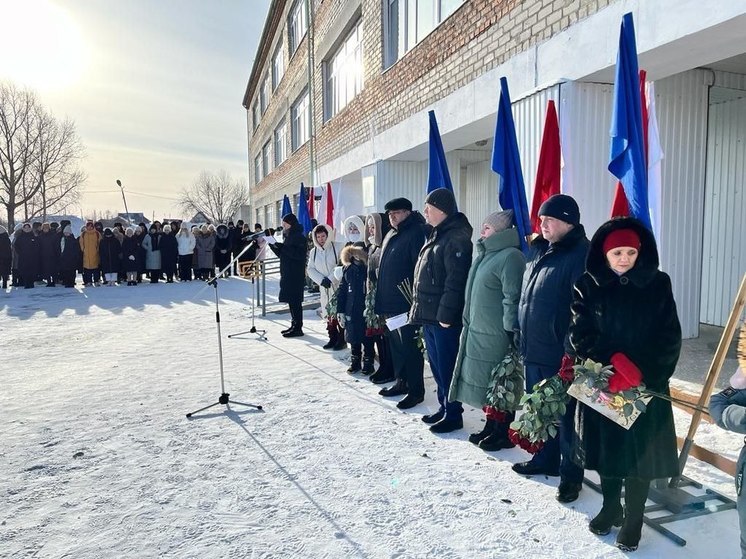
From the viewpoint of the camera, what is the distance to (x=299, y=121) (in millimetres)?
18250

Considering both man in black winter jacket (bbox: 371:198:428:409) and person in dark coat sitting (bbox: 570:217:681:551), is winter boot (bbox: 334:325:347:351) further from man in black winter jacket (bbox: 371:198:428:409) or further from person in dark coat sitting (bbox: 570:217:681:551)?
person in dark coat sitting (bbox: 570:217:681:551)

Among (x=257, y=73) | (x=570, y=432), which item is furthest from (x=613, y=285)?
(x=257, y=73)

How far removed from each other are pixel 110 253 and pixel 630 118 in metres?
14.4

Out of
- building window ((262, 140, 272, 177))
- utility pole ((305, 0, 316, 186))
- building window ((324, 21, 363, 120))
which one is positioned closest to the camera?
building window ((324, 21, 363, 120))

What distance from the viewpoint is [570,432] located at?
289cm

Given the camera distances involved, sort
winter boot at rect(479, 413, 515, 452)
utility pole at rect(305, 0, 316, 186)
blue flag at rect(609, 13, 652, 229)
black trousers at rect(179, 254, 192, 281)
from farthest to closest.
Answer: black trousers at rect(179, 254, 192, 281) < utility pole at rect(305, 0, 316, 186) < winter boot at rect(479, 413, 515, 452) < blue flag at rect(609, 13, 652, 229)

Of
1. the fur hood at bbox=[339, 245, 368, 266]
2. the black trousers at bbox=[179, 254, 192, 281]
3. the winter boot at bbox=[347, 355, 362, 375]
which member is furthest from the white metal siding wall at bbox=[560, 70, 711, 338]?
the black trousers at bbox=[179, 254, 192, 281]

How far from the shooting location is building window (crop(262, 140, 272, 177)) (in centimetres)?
2544

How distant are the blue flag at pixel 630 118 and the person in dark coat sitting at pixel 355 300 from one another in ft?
9.95

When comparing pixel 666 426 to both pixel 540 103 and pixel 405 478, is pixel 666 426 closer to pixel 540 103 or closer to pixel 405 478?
pixel 405 478

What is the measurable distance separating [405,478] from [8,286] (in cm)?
1553

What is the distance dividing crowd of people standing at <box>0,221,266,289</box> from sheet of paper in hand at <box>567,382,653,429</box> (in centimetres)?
1120

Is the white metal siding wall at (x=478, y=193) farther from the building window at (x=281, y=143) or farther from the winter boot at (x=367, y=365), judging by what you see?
the building window at (x=281, y=143)

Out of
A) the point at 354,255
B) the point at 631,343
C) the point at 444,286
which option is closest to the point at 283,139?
the point at 354,255
